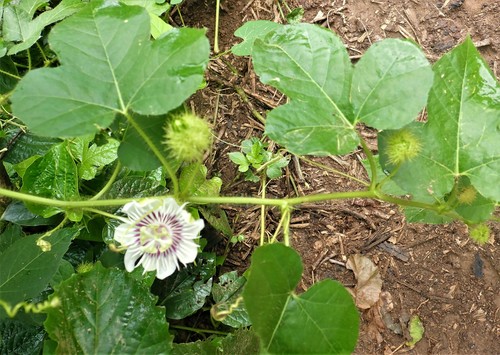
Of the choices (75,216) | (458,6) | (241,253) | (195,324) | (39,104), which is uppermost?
(39,104)

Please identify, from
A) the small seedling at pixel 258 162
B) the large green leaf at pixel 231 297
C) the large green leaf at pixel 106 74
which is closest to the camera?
the large green leaf at pixel 106 74

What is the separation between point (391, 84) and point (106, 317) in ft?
3.38

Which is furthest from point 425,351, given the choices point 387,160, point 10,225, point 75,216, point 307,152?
point 10,225

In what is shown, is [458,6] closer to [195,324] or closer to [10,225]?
[195,324]

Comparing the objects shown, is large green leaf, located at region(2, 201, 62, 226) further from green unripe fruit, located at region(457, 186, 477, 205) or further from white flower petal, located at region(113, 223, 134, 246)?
green unripe fruit, located at region(457, 186, 477, 205)

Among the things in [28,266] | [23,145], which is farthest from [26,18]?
[28,266]

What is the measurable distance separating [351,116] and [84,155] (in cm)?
101

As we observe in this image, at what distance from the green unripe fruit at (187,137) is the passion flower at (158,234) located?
5.8 inches

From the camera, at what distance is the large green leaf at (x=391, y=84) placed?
128 centimetres

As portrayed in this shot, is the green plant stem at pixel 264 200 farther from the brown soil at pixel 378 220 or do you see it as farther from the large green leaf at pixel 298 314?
the brown soil at pixel 378 220

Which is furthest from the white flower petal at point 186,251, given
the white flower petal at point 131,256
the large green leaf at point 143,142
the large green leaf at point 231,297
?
the large green leaf at point 231,297

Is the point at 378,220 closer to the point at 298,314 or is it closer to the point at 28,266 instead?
the point at 298,314

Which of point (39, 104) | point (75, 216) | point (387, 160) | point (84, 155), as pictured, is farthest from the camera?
point (84, 155)

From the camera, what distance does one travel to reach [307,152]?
4.18ft
